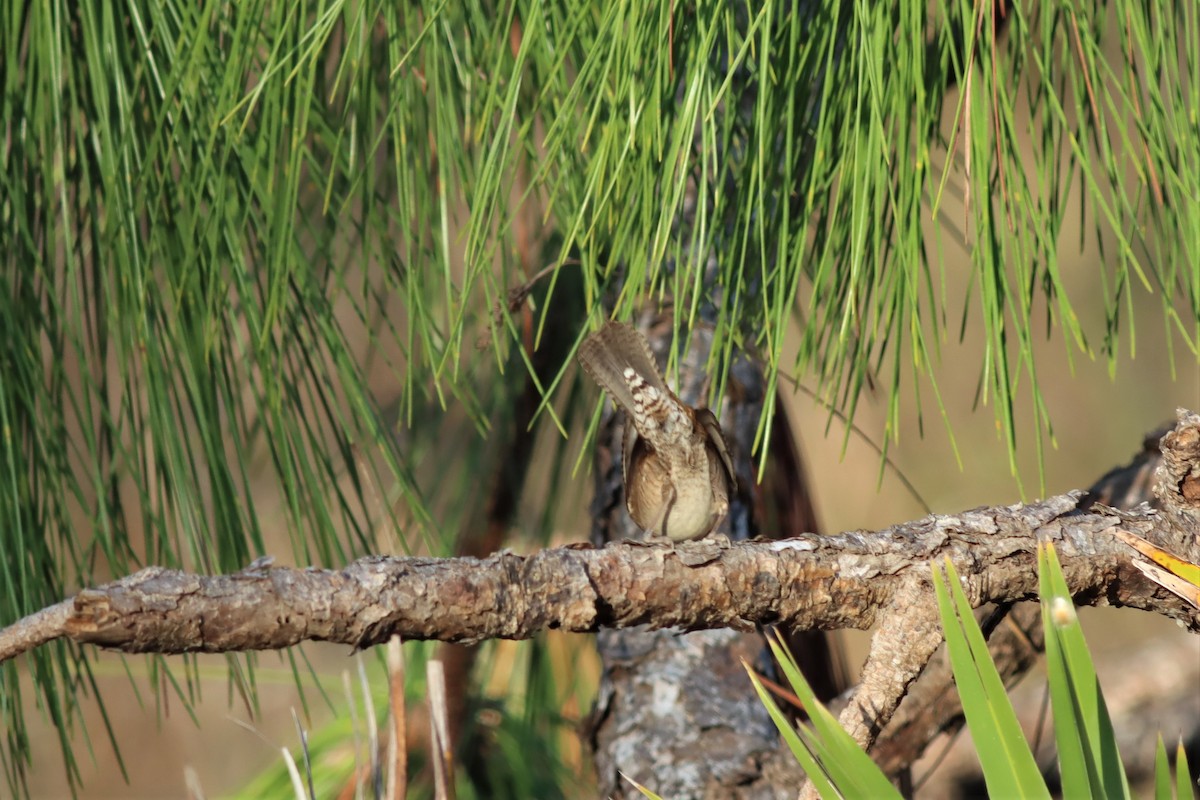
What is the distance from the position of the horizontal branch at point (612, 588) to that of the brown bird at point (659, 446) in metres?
0.27

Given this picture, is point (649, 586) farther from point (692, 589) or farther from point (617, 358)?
point (617, 358)

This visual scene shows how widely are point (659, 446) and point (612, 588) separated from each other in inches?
19.0

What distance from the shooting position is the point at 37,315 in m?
0.89

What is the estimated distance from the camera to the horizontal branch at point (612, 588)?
494 millimetres

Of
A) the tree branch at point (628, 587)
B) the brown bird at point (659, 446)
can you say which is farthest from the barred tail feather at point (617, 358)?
the tree branch at point (628, 587)

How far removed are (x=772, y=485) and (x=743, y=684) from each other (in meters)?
0.30

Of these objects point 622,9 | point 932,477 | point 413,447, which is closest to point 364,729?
point 413,447

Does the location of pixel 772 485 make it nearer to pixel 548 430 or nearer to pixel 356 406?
pixel 548 430

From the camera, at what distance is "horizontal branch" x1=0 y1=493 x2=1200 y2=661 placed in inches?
19.4

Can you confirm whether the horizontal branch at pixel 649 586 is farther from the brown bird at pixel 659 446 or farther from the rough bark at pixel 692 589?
the brown bird at pixel 659 446

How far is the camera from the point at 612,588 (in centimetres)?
63

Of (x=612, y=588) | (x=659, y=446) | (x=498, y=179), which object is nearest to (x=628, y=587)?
(x=612, y=588)

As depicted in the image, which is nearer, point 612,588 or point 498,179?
point 612,588

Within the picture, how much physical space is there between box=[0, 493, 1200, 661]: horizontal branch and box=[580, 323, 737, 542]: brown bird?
0.27m
